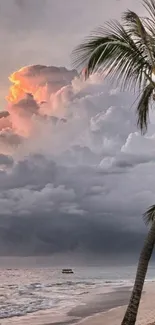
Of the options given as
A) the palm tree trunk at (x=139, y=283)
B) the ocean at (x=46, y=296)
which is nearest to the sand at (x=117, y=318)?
the ocean at (x=46, y=296)

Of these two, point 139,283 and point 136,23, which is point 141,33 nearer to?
point 136,23

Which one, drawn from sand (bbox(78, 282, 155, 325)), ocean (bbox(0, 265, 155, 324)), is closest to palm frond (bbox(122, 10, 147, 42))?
sand (bbox(78, 282, 155, 325))

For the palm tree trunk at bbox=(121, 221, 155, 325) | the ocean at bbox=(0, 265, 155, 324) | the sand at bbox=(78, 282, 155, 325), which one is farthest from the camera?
the ocean at bbox=(0, 265, 155, 324)

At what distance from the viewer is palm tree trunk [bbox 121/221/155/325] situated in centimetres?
988

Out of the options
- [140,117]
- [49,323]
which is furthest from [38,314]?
[140,117]

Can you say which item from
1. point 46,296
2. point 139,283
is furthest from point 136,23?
point 46,296

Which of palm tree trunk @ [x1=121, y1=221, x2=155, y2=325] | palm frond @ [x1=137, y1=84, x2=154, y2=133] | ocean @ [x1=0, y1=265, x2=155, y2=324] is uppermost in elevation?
palm frond @ [x1=137, y1=84, x2=154, y2=133]

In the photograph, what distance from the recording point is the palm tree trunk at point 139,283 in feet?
32.4

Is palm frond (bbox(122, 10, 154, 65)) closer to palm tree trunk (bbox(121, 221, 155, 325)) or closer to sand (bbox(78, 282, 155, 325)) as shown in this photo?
palm tree trunk (bbox(121, 221, 155, 325))

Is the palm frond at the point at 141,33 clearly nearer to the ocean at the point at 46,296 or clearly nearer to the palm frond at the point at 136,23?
the palm frond at the point at 136,23

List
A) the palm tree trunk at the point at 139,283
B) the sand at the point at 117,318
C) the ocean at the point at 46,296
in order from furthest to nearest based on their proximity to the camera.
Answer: the ocean at the point at 46,296
the sand at the point at 117,318
the palm tree trunk at the point at 139,283

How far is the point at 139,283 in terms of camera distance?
9906mm

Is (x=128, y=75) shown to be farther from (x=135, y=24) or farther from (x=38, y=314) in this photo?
(x=38, y=314)

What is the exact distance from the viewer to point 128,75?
34.6 ft
